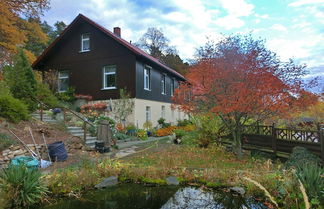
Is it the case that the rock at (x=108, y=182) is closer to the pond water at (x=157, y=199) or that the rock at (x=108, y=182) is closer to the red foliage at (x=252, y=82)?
the pond water at (x=157, y=199)

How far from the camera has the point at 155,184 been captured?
5.38 metres

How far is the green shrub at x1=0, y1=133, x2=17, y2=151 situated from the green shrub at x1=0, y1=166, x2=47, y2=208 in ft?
11.0

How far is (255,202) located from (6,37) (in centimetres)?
1838

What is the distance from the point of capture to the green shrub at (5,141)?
7071mm

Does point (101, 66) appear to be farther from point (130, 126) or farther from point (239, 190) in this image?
point (239, 190)

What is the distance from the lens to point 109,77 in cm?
1614

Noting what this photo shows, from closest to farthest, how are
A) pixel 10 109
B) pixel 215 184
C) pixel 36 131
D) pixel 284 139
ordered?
pixel 215 184 → pixel 284 139 → pixel 36 131 → pixel 10 109

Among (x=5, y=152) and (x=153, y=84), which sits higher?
(x=153, y=84)

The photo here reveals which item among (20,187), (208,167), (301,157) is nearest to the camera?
(20,187)

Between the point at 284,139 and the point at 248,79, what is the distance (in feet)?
7.55

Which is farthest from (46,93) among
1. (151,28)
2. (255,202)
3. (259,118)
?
(151,28)

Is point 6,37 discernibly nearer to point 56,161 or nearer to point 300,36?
point 56,161

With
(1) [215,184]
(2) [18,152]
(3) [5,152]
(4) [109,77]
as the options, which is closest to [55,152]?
(2) [18,152]

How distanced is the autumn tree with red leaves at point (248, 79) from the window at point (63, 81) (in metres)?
12.4
